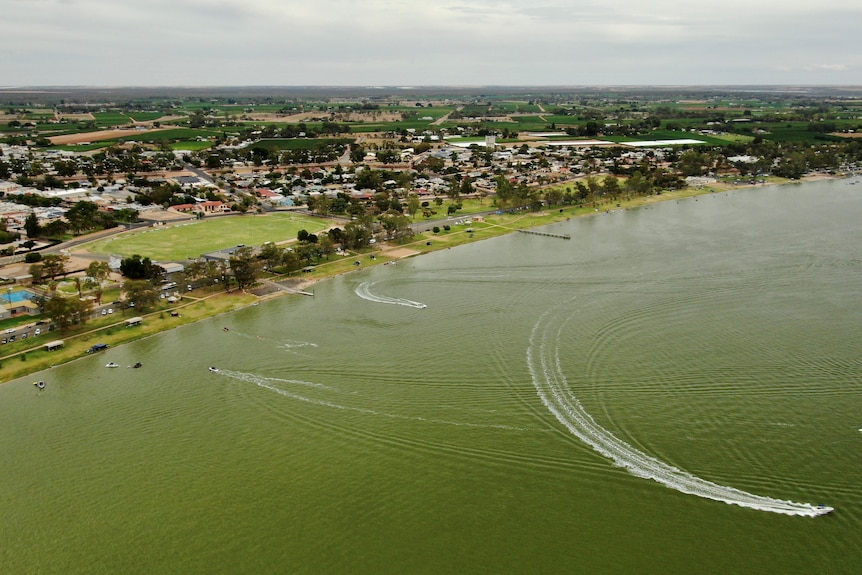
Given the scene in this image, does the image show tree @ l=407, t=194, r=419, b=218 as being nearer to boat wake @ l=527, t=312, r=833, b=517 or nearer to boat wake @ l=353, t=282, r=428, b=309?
boat wake @ l=353, t=282, r=428, b=309

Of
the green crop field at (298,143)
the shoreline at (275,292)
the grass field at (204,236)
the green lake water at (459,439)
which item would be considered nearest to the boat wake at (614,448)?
the green lake water at (459,439)

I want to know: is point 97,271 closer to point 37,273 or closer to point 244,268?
point 37,273

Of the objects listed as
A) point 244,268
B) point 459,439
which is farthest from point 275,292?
point 459,439

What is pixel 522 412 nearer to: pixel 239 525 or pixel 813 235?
pixel 239 525

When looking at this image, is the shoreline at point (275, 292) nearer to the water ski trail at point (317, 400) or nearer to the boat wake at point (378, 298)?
the boat wake at point (378, 298)

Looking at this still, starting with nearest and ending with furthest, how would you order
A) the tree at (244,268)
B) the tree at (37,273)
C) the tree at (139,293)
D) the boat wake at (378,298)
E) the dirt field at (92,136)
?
1. the tree at (139,293)
2. the boat wake at (378,298)
3. the tree at (244,268)
4. the tree at (37,273)
5. the dirt field at (92,136)

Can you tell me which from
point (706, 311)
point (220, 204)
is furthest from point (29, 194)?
point (706, 311)
